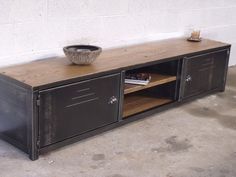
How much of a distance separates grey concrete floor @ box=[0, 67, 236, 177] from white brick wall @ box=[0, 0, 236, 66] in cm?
72

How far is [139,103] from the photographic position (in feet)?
10.8

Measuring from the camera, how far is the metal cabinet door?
244 cm

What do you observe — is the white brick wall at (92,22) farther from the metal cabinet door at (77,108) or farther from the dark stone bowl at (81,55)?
the metal cabinet door at (77,108)

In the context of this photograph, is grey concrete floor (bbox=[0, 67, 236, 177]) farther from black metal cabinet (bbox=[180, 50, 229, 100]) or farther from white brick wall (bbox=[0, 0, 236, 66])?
white brick wall (bbox=[0, 0, 236, 66])

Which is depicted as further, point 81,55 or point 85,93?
point 81,55

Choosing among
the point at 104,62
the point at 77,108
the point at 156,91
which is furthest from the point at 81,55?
the point at 156,91

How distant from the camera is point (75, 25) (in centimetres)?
Result: 313

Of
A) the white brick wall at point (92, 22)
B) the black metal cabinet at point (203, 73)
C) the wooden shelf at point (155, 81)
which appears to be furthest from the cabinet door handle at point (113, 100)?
the black metal cabinet at point (203, 73)

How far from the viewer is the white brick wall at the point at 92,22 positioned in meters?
2.79

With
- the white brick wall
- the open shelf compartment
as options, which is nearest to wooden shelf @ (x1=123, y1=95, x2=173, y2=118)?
the open shelf compartment

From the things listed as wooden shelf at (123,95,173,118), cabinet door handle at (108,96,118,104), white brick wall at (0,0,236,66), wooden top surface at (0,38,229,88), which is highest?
white brick wall at (0,0,236,66)

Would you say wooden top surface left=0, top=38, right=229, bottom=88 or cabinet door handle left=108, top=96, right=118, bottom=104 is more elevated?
wooden top surface left=0, top=38, right=229, bottom=88

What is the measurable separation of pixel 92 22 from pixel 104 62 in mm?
468

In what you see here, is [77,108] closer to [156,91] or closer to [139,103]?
[139,103]
